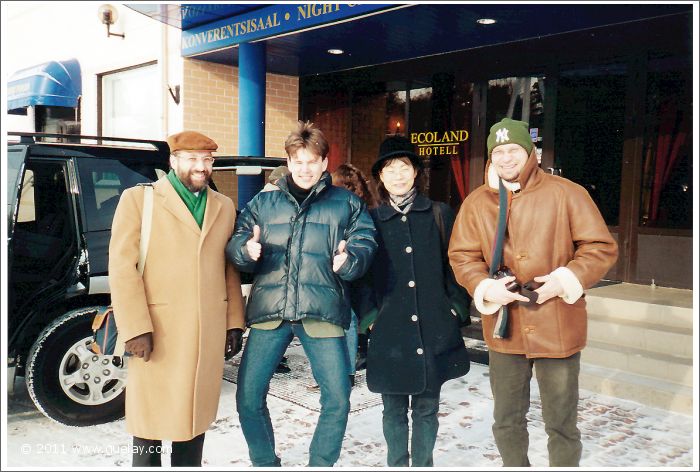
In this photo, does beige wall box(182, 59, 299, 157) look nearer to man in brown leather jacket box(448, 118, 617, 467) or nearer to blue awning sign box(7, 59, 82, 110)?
blue awning sign box(7, 59, 82, 110)

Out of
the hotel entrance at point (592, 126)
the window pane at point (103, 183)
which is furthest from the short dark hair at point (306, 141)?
the hotel entrance at point (592, 126)

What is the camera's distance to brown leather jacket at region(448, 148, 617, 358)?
2781mm

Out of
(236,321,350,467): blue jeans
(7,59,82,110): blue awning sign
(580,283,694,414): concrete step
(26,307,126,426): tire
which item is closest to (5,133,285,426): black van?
(26,307,126,426): tire

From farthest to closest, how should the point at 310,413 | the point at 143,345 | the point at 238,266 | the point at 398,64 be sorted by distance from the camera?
the point at 398,64, the point at 310,413, the point at 238,266, the point at 143,345

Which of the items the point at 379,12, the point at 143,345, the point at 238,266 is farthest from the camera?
the point at 379,12

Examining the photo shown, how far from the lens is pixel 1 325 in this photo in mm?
3031

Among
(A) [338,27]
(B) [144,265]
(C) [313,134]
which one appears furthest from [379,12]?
(B) [144,265]

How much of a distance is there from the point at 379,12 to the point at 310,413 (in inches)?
159

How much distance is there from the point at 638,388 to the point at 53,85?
10975 millimetres

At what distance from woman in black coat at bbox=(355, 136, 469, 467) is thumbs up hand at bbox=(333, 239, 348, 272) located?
0.30 metres

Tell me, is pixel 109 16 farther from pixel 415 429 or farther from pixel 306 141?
pixel 415 429

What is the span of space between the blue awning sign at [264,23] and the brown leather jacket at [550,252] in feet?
12.4

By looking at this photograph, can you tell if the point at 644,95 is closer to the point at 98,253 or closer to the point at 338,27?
the point at 338,27

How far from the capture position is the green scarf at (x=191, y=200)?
2939 millimetres
